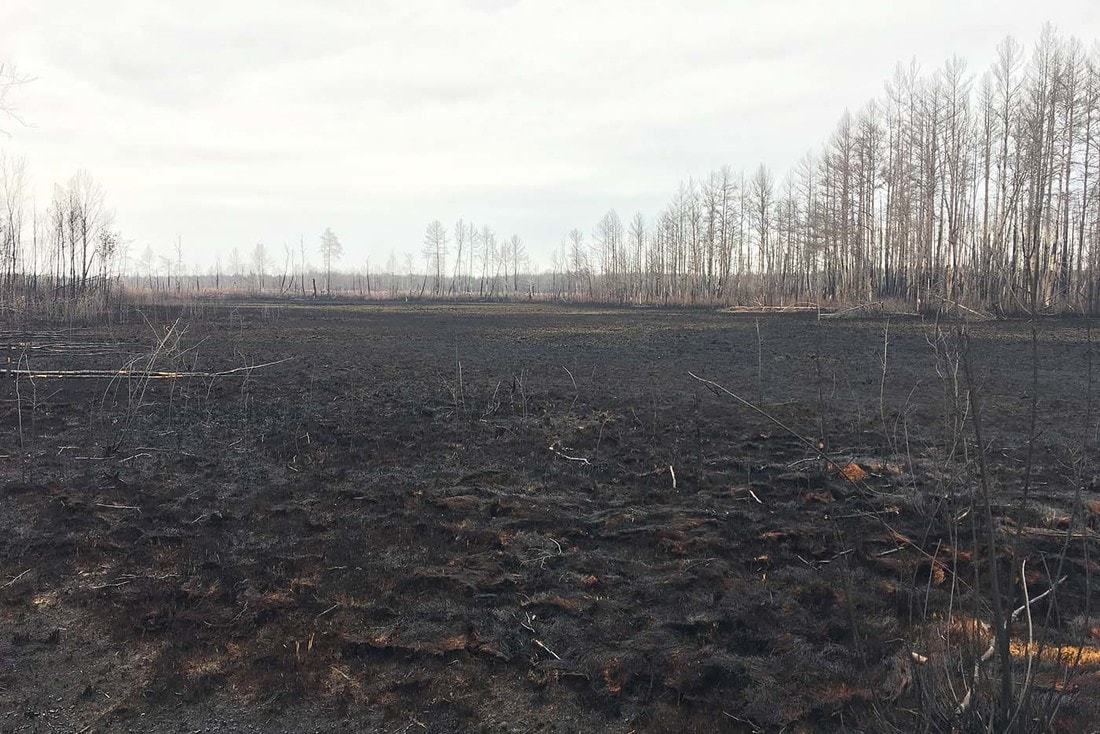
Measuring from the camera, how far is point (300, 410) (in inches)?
339

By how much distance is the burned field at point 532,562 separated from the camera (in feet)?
9.62

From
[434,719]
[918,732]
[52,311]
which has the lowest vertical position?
[434,719]

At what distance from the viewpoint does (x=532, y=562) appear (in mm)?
4367

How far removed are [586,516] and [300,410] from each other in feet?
16.1

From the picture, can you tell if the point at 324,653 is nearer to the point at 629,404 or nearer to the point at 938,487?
the point at 938,487

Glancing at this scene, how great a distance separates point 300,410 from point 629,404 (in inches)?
164

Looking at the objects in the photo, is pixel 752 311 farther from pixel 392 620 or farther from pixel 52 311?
pixel 392 620

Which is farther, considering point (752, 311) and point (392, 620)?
point (752, 311)

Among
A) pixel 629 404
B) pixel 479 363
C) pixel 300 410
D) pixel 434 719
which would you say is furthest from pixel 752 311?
pixel 434 719

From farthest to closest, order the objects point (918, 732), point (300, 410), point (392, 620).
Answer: point (300, 410)
point (392, 620)
point (918, 732)

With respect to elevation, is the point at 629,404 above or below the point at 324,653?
above

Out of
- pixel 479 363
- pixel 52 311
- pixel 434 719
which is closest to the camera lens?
pixel 434 719

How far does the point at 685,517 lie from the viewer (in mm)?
A: 5043

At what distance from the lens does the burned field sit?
9.62ft
